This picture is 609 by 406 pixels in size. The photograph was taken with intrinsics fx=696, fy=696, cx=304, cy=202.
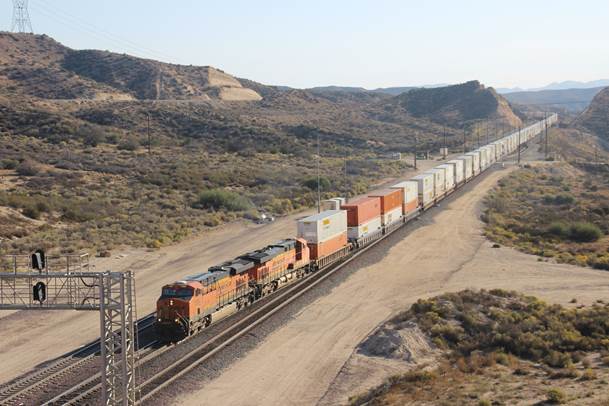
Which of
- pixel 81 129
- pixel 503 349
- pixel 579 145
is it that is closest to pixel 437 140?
pixel 579 145

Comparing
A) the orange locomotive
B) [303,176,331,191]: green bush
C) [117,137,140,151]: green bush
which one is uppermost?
[117,137,140,151]: green bush

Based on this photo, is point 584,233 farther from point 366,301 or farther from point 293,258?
point 293,258

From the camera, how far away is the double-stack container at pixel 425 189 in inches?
2621

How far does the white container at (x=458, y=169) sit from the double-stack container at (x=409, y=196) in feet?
68.0

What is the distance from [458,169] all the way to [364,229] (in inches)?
1545

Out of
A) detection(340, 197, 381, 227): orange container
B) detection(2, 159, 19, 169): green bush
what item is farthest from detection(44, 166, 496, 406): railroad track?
detection(2, 159, 19, 169): green bush

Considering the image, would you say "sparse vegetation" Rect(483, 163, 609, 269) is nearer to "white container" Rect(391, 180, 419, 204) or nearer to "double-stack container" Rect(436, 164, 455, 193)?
"double-stack container" Rect(436, 164, 455, 193)

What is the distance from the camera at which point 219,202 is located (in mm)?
71000

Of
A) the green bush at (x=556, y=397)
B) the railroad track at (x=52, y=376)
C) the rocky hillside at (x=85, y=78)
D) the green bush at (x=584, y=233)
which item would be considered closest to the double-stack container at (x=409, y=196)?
the green bush at (x=584, y=233)

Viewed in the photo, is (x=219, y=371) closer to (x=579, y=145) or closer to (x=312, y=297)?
(x=312, y=297)

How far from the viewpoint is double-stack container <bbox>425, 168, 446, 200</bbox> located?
72375 mm

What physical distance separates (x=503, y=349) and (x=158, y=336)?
1455cm

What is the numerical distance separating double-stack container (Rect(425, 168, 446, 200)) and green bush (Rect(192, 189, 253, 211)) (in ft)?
63.3

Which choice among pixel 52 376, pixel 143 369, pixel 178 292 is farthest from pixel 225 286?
pixel 52 376
